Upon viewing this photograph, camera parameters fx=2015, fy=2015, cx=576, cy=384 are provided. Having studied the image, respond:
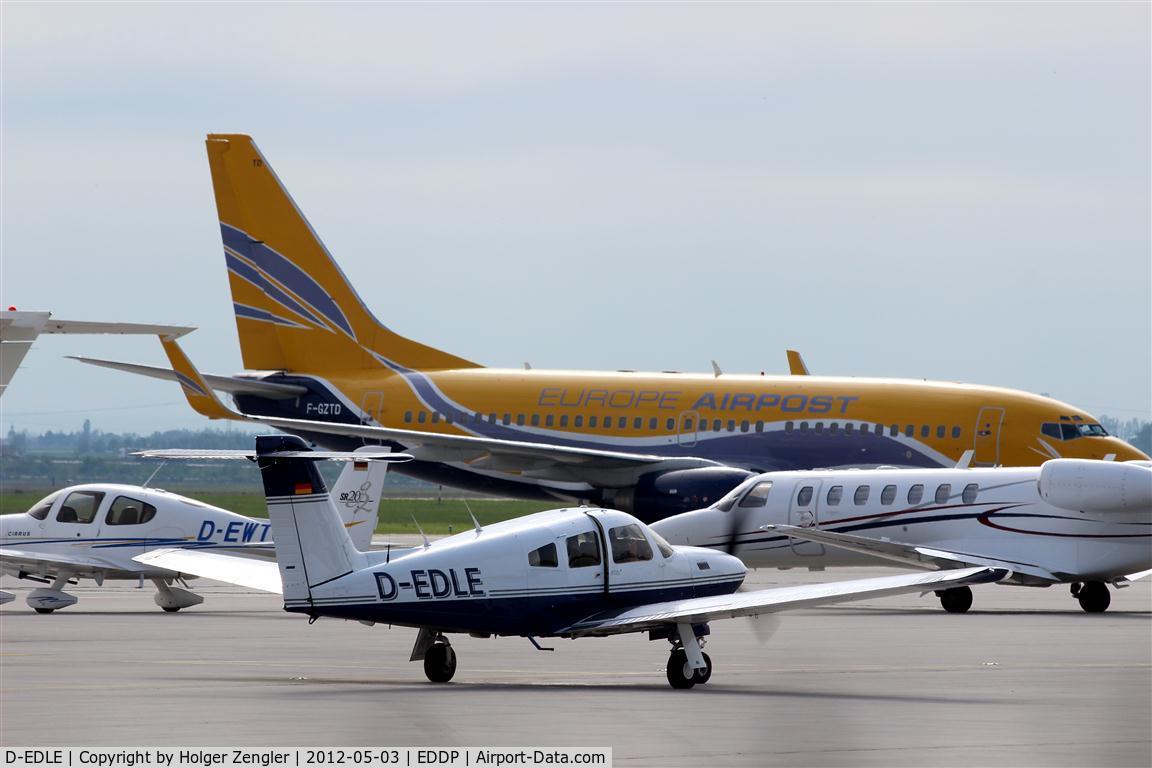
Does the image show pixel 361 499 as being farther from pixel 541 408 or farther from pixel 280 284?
pixel 280 284

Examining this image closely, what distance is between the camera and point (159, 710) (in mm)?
16781

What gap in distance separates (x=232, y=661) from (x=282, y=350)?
30260 millimetres

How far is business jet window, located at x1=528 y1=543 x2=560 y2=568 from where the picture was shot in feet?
65.5

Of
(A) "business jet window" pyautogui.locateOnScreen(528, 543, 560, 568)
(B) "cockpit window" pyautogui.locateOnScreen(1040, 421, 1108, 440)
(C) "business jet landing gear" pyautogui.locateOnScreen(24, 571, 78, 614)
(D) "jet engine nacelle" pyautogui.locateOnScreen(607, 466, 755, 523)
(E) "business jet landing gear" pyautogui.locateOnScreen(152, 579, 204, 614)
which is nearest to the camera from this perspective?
(A) "business jet window" pyautogui.locateOnScreen(528, 543, 560, 568)

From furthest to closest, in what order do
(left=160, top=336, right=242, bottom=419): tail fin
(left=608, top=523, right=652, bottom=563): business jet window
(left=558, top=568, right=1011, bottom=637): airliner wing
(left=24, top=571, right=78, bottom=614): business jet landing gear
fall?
1. (left=160, top=336, right=242, bottom=419): tail fin
2. (left=24, top=571, right=78, bottom=614): business jet landing gear
3. (left=608, top=523, right=652, bottom=563): business jet window
4. (left=558, top=568, right=1011, bottom=637): airliner wing

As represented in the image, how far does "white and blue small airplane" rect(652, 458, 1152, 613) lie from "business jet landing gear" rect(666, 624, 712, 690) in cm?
832

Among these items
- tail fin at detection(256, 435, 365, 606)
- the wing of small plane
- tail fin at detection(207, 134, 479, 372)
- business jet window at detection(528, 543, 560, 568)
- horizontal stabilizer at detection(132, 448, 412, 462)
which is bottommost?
the wing of small plane

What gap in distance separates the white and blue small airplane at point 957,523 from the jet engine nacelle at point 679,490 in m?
8.19

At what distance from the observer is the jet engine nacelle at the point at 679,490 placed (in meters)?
40.9

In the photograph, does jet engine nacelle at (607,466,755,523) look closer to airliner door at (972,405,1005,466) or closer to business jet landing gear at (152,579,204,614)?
airliner door at (972,405,1005,466)

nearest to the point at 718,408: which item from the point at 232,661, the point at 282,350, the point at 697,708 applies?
the point at 282,350

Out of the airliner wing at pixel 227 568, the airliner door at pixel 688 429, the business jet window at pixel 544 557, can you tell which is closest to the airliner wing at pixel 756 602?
the business jet window at pixel 544 557

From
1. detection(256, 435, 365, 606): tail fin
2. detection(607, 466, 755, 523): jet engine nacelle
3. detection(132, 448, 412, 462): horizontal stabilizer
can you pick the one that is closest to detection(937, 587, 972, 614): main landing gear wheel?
detection(607, 466, 755, 523): jet engine nacelle

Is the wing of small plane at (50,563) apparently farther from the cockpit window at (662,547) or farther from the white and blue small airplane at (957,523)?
the cockpit window at (662,547)
